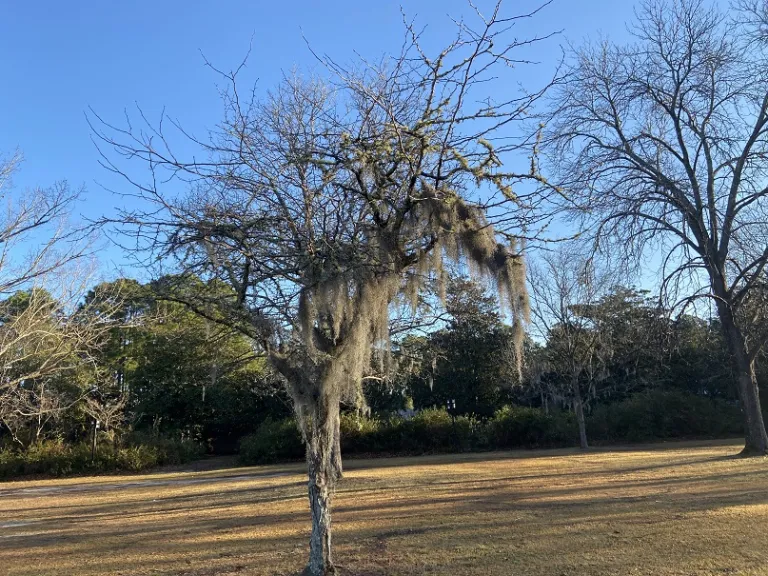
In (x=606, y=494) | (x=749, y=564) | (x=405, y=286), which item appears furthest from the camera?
(x=606, y=494)

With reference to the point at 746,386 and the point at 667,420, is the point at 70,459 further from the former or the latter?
the point at 667,420

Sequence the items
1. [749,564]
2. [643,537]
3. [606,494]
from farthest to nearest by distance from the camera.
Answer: [606,494]
[643,537]
[749,564]

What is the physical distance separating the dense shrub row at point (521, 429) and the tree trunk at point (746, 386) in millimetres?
9171

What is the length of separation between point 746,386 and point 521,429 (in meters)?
9.88

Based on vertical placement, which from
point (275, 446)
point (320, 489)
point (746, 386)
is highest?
point (746, 386)

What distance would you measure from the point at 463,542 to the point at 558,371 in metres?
18.2

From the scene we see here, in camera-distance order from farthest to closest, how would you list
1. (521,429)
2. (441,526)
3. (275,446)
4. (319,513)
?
(521,429), (275,446), (441,526), (319,513)

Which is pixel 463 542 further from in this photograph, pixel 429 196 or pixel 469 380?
pixel 469 380

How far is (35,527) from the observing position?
948cm

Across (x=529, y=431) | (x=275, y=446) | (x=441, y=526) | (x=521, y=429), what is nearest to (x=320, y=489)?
(x=441, y=526)

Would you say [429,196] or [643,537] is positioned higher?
[429,196]

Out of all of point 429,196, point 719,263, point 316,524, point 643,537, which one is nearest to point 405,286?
point 429,196

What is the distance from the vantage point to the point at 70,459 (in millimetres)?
21438

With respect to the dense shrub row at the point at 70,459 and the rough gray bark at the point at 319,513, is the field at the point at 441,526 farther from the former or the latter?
the dense shrub row at the point at 70,459
